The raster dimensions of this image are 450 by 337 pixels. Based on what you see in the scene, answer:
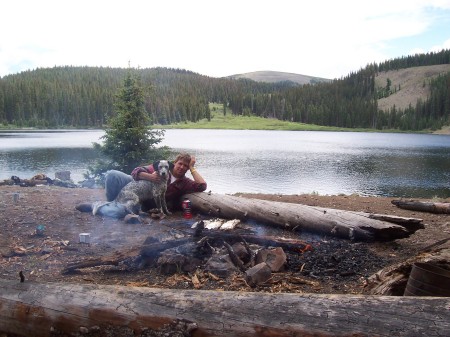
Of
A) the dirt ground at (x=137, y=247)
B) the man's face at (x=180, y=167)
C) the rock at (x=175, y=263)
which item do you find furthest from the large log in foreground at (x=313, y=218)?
the rock at (x=175, y=263)

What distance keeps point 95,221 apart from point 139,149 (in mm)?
8289

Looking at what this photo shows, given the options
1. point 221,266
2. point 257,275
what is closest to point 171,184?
point 221,266

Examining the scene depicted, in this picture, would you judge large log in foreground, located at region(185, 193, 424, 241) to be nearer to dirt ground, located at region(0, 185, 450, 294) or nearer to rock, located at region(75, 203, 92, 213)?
dirt ground, located at region(0, 185, 450, 294)

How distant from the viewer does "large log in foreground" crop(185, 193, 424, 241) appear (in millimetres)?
8008

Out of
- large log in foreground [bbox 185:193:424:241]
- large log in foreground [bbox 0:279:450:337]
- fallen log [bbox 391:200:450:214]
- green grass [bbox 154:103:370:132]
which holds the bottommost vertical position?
fallen log [bbox 391:200:450:214]

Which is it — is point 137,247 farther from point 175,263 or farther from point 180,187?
point 180,187

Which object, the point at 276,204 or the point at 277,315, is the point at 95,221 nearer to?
the point at 276,204

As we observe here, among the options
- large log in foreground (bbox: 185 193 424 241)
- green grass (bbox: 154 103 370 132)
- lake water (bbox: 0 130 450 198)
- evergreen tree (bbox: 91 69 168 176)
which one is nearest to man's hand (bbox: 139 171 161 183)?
large log in foreground (bbox: 185 193 424 241)

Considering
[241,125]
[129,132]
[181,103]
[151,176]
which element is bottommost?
[151,176]

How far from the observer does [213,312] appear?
3.82m

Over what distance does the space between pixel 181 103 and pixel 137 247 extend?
143568 mm

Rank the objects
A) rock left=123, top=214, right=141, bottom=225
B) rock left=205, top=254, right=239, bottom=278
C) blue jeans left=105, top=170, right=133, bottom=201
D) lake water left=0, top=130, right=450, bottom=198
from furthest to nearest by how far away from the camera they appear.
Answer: lake water left=0, top=130, right=450, bottom=198
blue jeans left=105, top=170, right=133, bottom=201
rock left=123, top=214, right=141, bottom=225
rock left=205, top=254, right=239, bottom=278

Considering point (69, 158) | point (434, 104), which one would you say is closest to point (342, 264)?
point (69, 158)

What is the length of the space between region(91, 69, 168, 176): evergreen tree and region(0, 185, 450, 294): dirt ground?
6.43 meters
